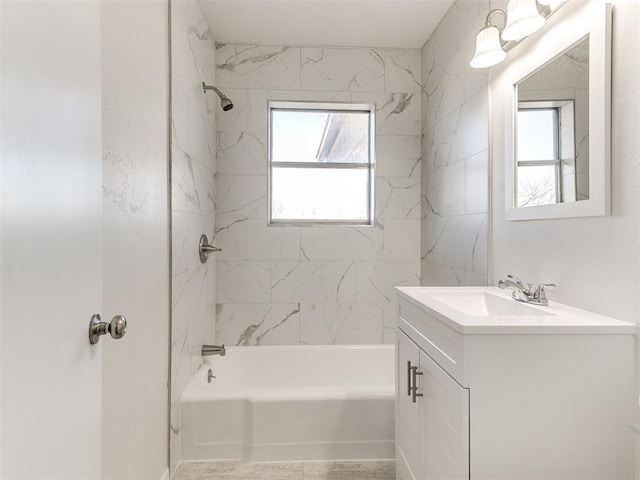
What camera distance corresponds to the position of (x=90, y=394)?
0.78 meters

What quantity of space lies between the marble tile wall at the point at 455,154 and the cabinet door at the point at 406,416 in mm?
641

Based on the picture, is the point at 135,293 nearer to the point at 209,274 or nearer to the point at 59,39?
the point at 59,39

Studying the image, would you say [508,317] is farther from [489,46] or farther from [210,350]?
[210,350]

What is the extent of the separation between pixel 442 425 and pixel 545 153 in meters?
1.07

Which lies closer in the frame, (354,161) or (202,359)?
(202,359)

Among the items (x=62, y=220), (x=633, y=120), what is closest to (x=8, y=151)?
(x=62, y=220)

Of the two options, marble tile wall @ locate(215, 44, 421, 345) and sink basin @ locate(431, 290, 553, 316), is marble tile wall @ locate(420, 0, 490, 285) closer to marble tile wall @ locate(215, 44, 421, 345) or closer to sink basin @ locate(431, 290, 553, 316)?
marble tile wall @ locate(215, 44, 421, 345)

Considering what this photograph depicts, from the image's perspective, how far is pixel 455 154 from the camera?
2285 mm

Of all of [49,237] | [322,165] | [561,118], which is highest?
[322,165]

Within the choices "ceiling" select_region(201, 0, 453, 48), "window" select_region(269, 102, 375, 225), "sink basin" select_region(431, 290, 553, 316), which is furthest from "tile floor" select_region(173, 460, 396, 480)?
"ceiling" select_region(201, 0, 453, 48)

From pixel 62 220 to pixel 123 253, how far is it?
2.28 feet

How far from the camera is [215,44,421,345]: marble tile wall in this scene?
9.16 ft

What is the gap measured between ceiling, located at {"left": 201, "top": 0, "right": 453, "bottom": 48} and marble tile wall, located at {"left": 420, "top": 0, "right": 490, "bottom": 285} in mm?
152

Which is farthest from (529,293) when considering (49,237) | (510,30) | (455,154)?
(49,237)
